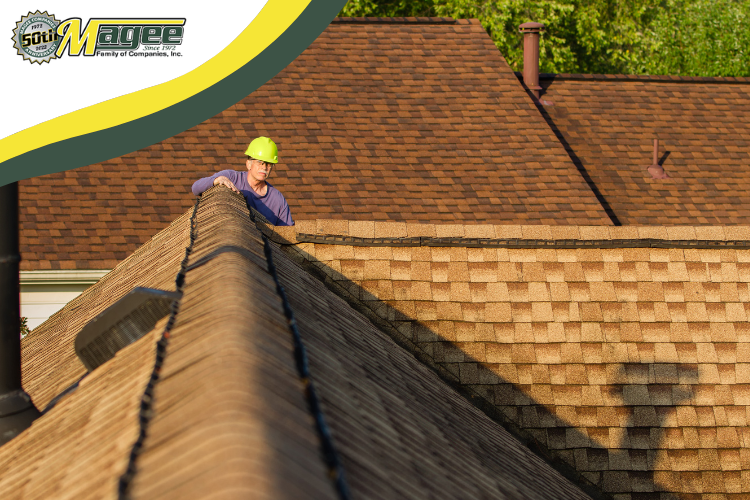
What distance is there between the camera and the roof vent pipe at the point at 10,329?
138 inches

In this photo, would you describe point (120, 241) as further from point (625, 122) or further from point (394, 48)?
point (625, 122)

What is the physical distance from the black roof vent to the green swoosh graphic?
0.55 m

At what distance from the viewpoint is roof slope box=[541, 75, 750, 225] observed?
15.8 m

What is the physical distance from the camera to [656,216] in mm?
15477

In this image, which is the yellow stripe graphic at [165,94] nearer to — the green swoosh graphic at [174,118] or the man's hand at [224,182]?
the green swoosh graphic at [174,118]

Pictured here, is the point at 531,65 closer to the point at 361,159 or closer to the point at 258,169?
the point at 361,159

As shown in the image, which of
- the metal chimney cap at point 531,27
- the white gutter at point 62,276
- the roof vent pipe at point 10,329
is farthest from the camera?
the metal chimney cap at point 531,27

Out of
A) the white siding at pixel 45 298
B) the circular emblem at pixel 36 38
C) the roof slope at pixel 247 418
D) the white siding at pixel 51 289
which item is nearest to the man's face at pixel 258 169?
the roof slope at pixel 247 418

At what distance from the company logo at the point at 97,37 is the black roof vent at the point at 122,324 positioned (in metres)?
0.92

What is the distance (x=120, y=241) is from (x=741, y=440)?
10698mm

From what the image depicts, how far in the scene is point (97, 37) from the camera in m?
3.02

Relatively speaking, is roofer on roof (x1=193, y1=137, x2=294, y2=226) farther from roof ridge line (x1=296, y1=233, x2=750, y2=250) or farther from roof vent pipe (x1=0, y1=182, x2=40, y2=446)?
roof vent pipe (x1=0, y1=182, x2=40, y2=446)

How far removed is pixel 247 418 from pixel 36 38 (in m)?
2.04

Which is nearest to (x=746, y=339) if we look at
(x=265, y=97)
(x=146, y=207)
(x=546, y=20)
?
(x=146, y=207)
